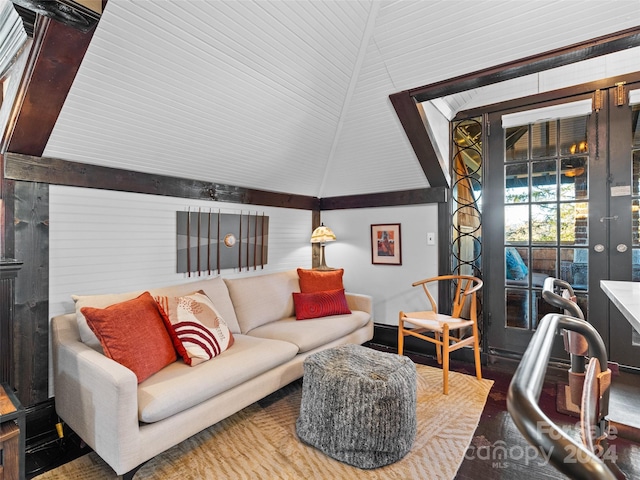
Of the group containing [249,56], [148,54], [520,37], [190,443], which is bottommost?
[190,443]

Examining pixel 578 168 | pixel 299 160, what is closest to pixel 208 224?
pixel 299 160

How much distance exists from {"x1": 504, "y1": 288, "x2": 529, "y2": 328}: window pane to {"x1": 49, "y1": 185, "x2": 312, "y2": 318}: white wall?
2.86 m

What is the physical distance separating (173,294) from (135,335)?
25.7 inches

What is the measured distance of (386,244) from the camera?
394 cm

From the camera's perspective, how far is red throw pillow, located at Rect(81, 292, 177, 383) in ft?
5.97

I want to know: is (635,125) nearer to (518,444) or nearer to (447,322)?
(447,322)

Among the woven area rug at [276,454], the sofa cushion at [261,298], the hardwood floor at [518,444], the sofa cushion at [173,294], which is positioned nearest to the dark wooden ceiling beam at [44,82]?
the sofa cushion at [173,294]

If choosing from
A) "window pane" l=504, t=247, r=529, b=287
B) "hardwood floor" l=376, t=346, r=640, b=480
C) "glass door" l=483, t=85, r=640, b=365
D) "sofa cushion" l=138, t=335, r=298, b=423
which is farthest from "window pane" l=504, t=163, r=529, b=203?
"sofa cushion" l=138, t=335, r=298, b=423

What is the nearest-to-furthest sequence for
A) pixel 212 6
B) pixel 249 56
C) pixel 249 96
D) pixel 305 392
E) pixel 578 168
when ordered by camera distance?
pixel 212 6 → pixel 305 392 → pixel 249 56 → pixel 249 96 → pixel 578 168

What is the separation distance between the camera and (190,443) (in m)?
2.05

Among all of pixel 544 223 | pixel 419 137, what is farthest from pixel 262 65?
pixel 544 223

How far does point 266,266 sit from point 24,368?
2.14m

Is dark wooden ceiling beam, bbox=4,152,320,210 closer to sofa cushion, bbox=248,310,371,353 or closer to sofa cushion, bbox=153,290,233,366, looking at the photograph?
sofa cushion, bbox=153,290,233,366

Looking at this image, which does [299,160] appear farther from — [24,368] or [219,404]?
[24,368]
